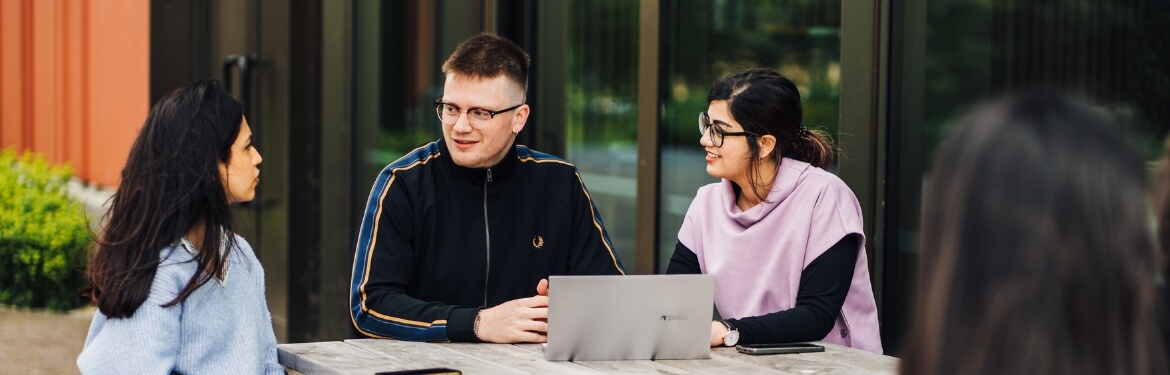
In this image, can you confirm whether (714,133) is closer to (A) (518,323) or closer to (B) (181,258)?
(A) (518,323)

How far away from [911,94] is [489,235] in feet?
4.12

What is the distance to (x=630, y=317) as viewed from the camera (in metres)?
2.66

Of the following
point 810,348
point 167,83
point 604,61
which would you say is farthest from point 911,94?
point 167,83

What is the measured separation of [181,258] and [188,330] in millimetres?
→ 137

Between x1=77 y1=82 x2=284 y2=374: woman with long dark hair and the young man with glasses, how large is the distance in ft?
1.75

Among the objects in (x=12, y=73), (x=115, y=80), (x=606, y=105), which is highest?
(x=12, y=73)

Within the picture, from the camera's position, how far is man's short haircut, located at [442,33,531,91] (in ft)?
11.2

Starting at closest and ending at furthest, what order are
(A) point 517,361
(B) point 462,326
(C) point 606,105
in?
(A) point 517,361, (B) point 462,326, (C) point 606,105

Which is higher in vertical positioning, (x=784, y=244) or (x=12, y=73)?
(x=12, y=73)

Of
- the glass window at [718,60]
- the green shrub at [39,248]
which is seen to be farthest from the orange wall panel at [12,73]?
the glass window at [718,60]

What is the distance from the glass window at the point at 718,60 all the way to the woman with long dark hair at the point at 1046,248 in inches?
114

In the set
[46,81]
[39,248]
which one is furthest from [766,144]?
[46,81]

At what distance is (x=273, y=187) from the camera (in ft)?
24.5

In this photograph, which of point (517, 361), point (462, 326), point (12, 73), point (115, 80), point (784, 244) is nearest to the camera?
point (517, 361)
